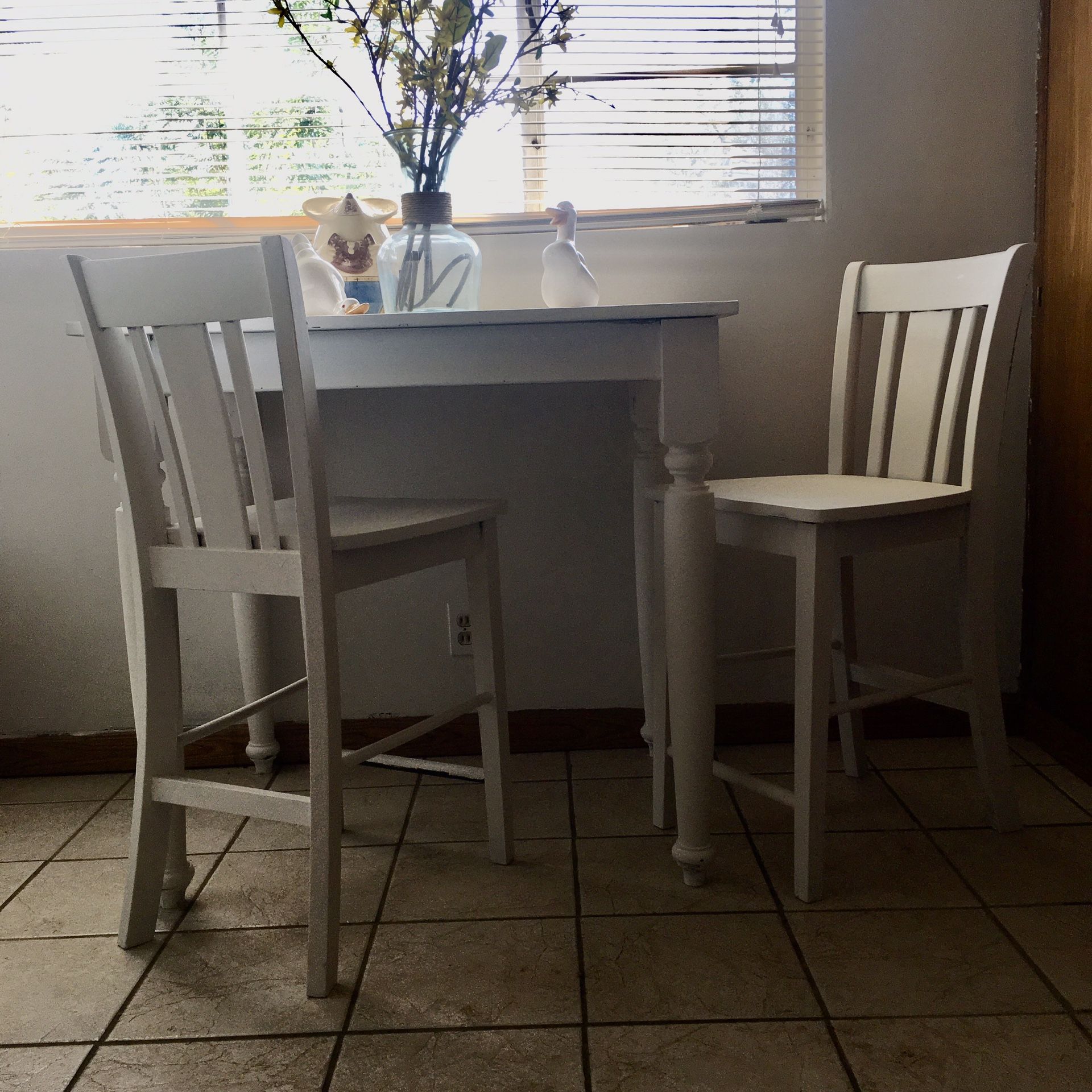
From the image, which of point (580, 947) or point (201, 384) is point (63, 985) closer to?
point (580, 947)

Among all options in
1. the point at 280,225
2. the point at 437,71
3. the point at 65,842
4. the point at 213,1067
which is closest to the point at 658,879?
the point at 213,1067

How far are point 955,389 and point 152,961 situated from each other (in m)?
1.48

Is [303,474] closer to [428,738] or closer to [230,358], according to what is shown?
[230,358]

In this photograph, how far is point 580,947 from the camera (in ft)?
4.62

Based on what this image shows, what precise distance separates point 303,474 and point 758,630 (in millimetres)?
1214

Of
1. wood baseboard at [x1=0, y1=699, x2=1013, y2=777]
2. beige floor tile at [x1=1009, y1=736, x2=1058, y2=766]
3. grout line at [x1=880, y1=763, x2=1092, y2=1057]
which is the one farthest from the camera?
wood baseboard at [x1=0, y1=699, x2=1013, y2=777]

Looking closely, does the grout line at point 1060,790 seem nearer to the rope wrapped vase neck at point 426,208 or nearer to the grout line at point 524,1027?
the grout line at point 524,1027

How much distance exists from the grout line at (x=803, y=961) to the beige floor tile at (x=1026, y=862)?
295mm

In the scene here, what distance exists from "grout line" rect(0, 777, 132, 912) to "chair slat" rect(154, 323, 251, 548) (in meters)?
0.74

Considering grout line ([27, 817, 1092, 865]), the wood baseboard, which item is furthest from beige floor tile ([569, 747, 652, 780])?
grout line ([27, 817, 1092, 865])

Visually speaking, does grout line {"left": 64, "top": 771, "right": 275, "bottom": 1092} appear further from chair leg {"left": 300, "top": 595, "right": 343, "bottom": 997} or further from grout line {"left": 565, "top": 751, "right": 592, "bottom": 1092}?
grout line {"left": 565, "top": 751, "right": 592, "bottom": 1092}

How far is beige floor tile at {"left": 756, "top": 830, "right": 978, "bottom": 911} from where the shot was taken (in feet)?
4.94

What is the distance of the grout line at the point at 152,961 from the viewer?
1.20 metres

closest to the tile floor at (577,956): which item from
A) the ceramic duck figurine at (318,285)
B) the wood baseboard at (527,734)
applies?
the wood baseboard at (527,734)
